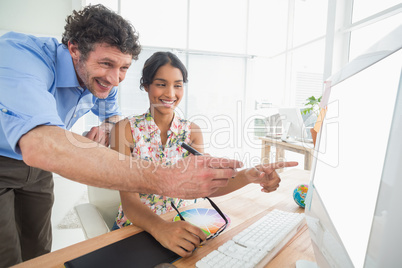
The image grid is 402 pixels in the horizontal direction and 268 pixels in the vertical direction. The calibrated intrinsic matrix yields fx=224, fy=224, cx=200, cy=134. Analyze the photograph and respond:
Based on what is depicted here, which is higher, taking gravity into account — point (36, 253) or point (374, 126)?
point (374, 126)

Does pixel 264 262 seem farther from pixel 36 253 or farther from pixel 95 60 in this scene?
pixel 36 253

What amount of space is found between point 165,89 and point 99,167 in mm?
693

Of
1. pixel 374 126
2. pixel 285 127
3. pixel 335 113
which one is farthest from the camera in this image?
pixel 285 127

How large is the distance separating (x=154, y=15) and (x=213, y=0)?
3.49 feet

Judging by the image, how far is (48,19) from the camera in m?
2.70

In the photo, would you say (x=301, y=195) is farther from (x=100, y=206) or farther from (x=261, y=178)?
(x=100, y=206)

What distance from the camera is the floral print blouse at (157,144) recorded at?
99 cm

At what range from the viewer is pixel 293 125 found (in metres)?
2.72

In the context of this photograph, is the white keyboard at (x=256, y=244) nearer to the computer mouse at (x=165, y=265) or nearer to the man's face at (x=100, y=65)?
the computer mouse at (x=165, y=265)

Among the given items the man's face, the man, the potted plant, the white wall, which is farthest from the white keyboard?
the white wall

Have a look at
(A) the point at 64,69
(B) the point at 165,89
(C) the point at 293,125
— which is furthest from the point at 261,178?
(C) the point at 293,125

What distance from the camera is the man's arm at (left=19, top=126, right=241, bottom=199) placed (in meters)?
0.47

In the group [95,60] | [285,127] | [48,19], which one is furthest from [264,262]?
[48,19]

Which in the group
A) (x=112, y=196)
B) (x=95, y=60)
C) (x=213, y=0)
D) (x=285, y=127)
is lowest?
(x=112, y=196)
